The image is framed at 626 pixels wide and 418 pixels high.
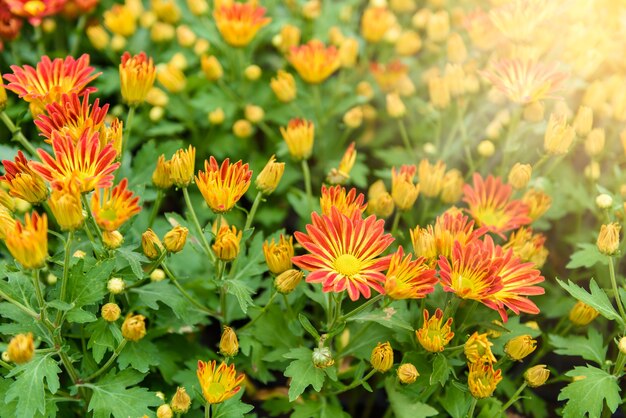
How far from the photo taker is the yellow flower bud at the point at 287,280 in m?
1.43

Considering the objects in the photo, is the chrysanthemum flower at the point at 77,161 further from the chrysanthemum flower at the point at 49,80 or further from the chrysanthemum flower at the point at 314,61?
the chrysanthemum flower at the point at 314,61

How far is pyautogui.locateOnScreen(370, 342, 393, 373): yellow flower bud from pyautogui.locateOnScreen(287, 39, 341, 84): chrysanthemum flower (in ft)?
3.00

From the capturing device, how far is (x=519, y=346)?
144 centimetres

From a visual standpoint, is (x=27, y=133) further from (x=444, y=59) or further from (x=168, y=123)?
(x=444, y=59)

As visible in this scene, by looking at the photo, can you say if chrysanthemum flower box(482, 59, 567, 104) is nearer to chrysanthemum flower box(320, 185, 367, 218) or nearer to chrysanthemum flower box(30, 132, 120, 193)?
chrysanthemum flower box(320, 185, 367, 218)

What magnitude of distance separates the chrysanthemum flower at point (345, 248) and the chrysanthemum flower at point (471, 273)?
13 centimetres

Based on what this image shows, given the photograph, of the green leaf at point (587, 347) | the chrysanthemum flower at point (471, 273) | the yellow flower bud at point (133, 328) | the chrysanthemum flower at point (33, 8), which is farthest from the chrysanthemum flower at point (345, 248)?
the chrysanthemum flower at point (33, 8)

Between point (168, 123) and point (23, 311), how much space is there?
3.21 ft

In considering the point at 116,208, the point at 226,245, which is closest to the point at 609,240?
the point at 226,245

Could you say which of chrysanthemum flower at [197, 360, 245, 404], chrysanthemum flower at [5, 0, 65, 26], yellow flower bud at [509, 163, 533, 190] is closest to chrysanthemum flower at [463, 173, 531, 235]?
yellow flower bud at [509, 163, 533, 190]

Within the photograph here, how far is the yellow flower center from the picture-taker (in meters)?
1.40

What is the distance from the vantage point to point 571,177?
2117 millimetres

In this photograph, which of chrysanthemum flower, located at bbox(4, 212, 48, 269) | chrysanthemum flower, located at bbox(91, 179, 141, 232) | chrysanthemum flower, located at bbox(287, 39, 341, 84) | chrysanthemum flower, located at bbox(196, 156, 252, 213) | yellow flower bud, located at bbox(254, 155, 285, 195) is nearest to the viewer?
chrysanthemum flower, located at bbox(4, 212, 48, 269)

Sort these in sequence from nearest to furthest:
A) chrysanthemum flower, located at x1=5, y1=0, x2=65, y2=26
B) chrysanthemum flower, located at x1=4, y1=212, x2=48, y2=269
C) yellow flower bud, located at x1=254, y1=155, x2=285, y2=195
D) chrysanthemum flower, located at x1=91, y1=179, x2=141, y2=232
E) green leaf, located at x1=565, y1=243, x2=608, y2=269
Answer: chrysanthemum flower, located at x1=4, y1=212, x2=48, y2=269, chrysanthemum flower, located at x1=91, y1=179, x2=141, y2=232, yellow flower bud, located at x1=254, y1=155, x2=285, y2=195, green leaf, located at x1=565, y1=243, x2=608, y2=269, chrysanthemum flower, located at x1=5, y1=0, x2=65, y2=26
